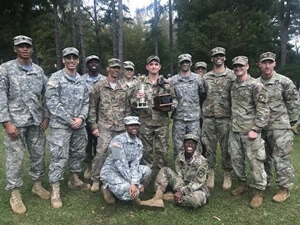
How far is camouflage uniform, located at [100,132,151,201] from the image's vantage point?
4551 millimetres

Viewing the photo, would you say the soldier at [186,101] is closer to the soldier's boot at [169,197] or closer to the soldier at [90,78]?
the soldier's boot at [169,197]

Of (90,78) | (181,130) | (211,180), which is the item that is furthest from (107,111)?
(211,180)

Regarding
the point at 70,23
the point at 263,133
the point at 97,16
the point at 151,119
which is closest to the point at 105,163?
the point at 151,119

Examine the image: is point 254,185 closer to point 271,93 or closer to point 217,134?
point 217,134

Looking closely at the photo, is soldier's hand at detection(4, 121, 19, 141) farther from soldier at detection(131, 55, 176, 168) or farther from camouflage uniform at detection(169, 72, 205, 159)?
camouflage uniform at detection(169, 72, 205, 159)

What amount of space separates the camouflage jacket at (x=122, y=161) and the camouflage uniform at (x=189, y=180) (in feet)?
1.60

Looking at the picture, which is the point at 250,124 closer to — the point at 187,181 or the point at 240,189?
the point at 240,189

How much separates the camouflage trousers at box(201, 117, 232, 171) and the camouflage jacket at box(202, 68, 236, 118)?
0.11m

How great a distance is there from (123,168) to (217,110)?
191cm

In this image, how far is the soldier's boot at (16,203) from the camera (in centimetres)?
443

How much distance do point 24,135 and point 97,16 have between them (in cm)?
2464

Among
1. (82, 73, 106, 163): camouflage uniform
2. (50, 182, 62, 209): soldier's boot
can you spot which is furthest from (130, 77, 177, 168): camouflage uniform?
(50, 182, 62, 209): soldier's boot

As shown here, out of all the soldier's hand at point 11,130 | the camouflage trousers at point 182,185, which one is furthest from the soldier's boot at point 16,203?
the camouflage trousers at point 182,185

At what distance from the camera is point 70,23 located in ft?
75.2
